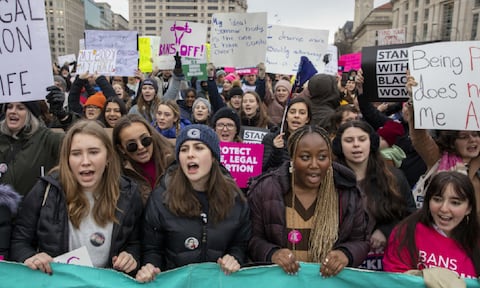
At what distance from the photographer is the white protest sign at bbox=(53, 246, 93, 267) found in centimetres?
217

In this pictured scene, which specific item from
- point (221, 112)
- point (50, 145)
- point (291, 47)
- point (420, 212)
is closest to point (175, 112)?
point (221, 112)

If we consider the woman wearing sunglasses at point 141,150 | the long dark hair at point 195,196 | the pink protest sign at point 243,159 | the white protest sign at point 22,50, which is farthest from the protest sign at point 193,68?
the long dark hair at point 195,196

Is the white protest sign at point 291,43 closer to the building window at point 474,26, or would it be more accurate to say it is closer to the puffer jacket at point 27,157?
the puffer jacket at point 27,157

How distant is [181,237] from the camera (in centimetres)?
236

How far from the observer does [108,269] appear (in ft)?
7.14

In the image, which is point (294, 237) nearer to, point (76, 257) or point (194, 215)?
point (194, 215)

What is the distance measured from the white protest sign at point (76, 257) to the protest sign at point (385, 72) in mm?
3013

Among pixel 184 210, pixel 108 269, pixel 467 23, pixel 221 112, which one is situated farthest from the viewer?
pixel 467 23

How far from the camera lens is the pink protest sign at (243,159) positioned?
3.95m

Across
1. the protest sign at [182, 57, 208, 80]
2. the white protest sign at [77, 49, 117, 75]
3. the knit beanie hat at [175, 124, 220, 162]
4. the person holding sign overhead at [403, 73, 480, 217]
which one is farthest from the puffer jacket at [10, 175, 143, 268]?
the protest sign at [182, 57, 208, 80]

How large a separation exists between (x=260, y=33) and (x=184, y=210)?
4807 millimetres

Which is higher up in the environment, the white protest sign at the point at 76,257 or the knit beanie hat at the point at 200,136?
Result: the knit beanie hat at the point at 200,136

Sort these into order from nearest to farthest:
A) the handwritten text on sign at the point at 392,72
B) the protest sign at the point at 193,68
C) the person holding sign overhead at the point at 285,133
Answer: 1. the handwritten text on sign at the point at 392,72
2. the person holding sign overhead at the point at 285,133
3. the protest sign at the point at 193,68

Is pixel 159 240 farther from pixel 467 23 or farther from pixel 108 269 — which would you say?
pixel 467 23
